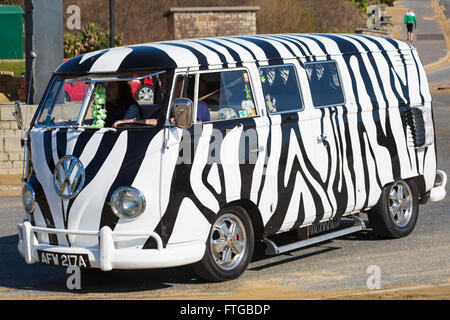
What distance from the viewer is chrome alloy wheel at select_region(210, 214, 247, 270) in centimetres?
890

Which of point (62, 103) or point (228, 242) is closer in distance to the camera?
point (228, 242)

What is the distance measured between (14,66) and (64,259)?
3226cm

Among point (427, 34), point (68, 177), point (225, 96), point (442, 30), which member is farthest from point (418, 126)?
point (442, 30)

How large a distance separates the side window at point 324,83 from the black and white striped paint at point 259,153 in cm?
9

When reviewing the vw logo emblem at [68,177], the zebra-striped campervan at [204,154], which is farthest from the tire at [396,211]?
the vw logo emblem at [68,177]

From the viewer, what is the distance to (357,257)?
10180 millimetres

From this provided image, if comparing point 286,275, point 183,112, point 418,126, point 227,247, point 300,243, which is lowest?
point 286,275

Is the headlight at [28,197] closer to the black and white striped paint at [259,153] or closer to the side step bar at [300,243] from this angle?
the black and white striped paint at [259,153]

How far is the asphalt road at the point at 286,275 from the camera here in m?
8.68

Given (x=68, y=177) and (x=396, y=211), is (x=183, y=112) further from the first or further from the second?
(x=396, y=211)

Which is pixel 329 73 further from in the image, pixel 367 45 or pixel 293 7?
pixel 293 7

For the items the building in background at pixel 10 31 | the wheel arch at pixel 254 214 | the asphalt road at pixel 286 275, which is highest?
the building in background at pixel 10 31

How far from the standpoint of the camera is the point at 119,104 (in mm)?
9234
